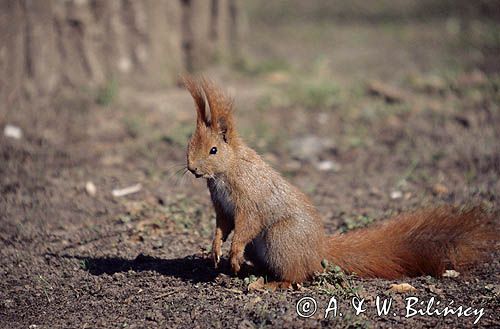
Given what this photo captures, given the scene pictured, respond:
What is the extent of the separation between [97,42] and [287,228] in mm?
3570

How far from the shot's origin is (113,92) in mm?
6012

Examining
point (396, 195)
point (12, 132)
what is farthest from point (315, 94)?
point (12, 132)

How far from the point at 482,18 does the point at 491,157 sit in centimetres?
454

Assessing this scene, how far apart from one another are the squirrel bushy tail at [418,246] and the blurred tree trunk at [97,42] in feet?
11.4

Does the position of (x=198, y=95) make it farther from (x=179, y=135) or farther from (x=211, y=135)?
(x=179, y=135)

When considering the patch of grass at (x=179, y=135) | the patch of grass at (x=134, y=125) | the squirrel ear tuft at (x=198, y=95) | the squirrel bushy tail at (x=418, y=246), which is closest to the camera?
the squirrel ear tuft at (x=198, y=95)

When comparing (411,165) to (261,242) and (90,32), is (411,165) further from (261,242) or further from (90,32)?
(90,32)

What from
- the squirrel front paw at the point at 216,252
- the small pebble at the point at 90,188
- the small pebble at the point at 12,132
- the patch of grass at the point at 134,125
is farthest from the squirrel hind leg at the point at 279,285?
the small pebble at the point at 12,132

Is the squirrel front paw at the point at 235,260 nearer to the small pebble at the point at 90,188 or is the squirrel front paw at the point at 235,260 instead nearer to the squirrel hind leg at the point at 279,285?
the squirrel hind leg at the point at 279,285

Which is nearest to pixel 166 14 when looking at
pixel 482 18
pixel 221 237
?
pixel 221 237

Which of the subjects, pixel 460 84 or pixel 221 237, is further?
pixel 460 84

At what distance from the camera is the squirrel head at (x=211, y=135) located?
313 centimetres

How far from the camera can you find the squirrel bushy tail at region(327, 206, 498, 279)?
3.29 metres

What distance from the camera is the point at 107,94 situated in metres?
6.00
